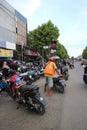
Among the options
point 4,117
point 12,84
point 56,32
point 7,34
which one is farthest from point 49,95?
point 56,32

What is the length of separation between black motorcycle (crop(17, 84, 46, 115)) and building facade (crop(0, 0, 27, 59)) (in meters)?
14.5

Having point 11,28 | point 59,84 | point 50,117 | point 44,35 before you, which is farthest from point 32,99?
point 44,35

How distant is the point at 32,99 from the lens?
6.61 metres

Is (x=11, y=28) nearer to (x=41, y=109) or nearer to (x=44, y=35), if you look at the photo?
(x=44, y=35)

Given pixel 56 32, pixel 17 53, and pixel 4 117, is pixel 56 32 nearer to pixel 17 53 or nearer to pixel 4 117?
pixel 17 53

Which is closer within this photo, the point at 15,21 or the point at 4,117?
the point at 4,117

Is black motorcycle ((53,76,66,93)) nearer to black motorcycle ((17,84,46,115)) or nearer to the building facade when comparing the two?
black motorcycle ((17,84,46,115))

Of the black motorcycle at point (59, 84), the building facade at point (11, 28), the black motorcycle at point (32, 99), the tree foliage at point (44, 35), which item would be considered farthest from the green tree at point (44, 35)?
the black motorcycle at point (32, 99)

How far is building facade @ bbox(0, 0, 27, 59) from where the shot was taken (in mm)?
25969

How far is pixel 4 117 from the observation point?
6367mm

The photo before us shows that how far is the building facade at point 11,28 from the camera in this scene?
26.0 m

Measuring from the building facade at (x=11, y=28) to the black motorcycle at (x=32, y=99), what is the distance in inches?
572

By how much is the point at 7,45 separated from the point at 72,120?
20724mm

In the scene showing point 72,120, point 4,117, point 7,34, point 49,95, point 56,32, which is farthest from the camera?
point 56,32
